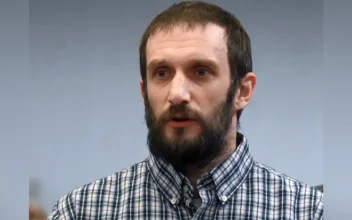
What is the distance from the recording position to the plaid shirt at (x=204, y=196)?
732mm

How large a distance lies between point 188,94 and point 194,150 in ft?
0.30

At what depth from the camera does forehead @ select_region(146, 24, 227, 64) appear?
2.36ft

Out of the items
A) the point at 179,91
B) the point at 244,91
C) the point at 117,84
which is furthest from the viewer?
the point at 117,84

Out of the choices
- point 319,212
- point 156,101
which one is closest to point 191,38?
point 156,101

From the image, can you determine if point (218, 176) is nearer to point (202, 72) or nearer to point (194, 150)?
point (194, 150)

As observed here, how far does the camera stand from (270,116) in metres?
0.93

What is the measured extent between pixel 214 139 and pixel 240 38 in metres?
0.19

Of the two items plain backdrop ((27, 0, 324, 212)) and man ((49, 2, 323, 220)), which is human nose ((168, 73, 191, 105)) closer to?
man ((49, 2, 323, 220))

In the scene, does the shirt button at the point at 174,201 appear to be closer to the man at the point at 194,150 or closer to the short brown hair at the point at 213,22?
the man at the point at 194,150

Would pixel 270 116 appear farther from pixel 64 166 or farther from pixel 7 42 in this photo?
pixel 7 42

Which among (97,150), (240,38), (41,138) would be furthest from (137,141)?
(240,38)

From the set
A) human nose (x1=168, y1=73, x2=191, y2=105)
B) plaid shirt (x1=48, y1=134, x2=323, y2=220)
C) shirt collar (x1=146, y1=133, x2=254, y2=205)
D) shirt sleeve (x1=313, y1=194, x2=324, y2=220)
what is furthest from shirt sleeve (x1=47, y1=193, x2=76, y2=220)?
shirt sleeve (x1=313, y1=194, x2=324, y2=220)

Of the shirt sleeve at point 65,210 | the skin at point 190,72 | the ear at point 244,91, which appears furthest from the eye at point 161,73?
the shirt sleeve at point 65,210

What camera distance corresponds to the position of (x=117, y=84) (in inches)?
37.5
